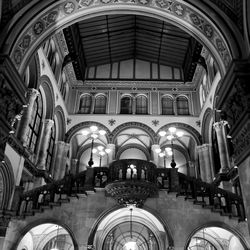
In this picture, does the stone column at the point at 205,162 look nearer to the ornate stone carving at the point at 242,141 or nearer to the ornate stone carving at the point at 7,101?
the ornate stone carving at the point at 242,141

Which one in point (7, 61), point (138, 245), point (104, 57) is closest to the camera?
point (7, 61)

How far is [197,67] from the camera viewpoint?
78.8ft

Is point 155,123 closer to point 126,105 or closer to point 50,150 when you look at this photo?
point 126,105

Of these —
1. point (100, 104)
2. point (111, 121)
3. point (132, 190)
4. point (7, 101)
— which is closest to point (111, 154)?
point (111, 121)

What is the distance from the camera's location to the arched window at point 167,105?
80.8ft

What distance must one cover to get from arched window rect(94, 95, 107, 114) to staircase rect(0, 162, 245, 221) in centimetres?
1117

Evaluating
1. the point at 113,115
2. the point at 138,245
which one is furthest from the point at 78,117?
the point at 138,245

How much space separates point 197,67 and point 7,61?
1870 centimetres

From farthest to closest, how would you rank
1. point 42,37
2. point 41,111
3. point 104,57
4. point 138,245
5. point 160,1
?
point 104,57 < point 41,111 < point 138,245 < point 160,1 < point 42,37

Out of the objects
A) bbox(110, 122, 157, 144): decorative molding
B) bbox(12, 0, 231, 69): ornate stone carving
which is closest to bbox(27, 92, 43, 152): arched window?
bbox(110, 122, 157, 144): decorative molding

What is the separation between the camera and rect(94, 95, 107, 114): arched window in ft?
81.4

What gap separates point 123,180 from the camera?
1295 cm

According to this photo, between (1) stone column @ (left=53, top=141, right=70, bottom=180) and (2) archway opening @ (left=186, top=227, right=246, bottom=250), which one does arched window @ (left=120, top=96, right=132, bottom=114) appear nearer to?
(1) stone column @ (left=53, top=141, right=70, bottom=180)

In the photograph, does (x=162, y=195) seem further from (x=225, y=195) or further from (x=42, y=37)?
(x=42, y=37)
